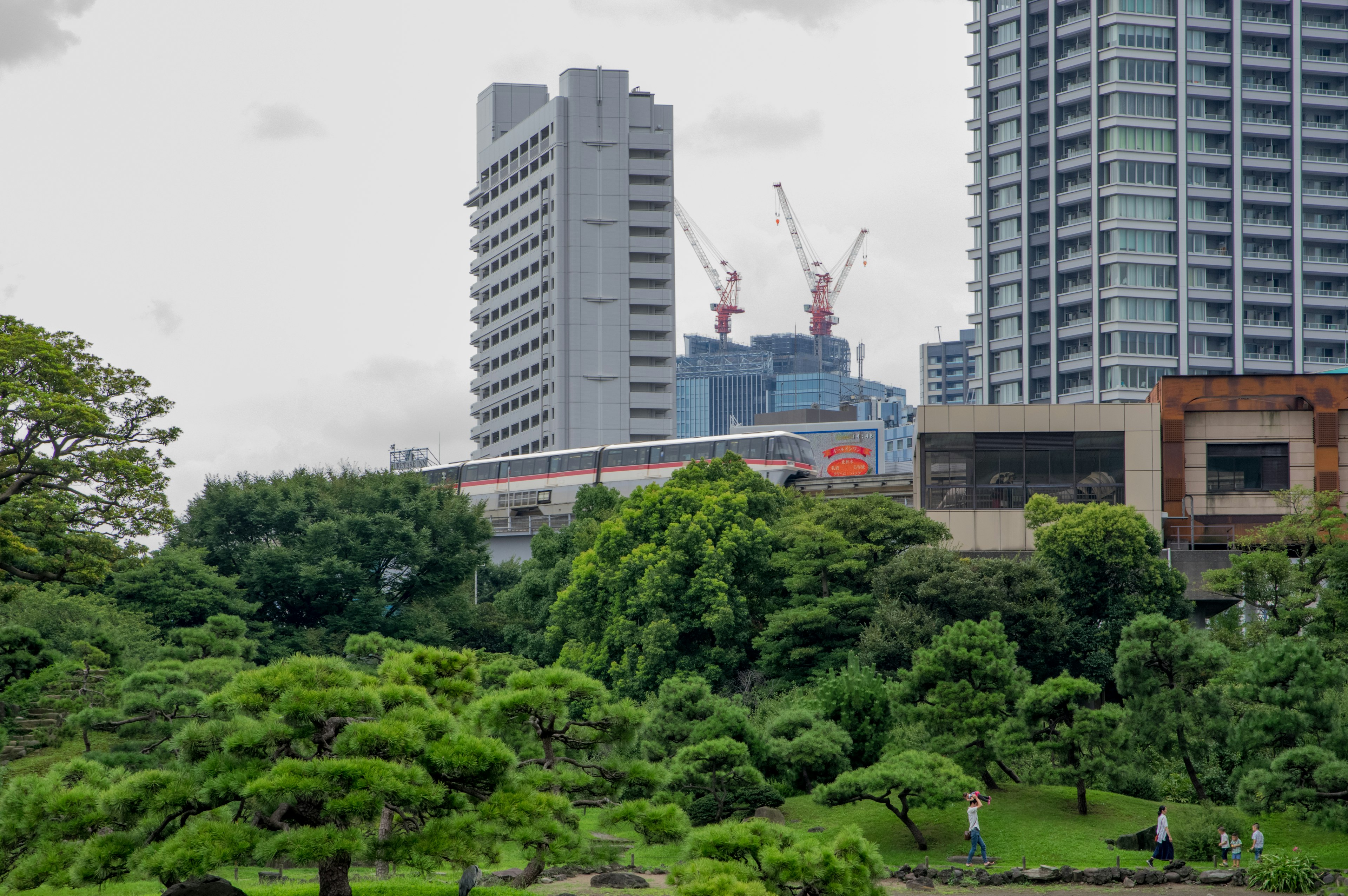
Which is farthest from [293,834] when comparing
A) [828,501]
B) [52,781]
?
[828,501]

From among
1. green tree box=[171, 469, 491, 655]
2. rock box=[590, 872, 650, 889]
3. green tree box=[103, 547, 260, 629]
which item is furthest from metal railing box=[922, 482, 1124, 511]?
rock box=[590, 872, 650, 889]

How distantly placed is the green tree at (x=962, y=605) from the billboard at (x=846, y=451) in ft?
80.3

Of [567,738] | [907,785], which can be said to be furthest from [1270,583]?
[567,738]

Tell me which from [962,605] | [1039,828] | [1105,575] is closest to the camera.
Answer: [1039,828]

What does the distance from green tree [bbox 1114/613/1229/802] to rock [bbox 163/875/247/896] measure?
21.8m

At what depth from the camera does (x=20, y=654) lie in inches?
1444

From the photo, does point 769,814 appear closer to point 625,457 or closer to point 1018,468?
point 1018,468

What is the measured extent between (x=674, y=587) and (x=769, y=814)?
1381cm

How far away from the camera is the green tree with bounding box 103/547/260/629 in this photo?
48.4 metres

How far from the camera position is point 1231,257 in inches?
4134

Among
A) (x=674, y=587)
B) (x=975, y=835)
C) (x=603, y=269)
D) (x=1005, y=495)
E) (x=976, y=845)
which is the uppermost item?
(x=603, y=269)

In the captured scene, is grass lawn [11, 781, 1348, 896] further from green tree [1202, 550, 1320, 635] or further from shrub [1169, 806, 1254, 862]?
green tree [1202, 550, 1320, 635]

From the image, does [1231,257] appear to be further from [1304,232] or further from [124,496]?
[124,496]

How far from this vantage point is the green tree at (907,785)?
29281 mm
